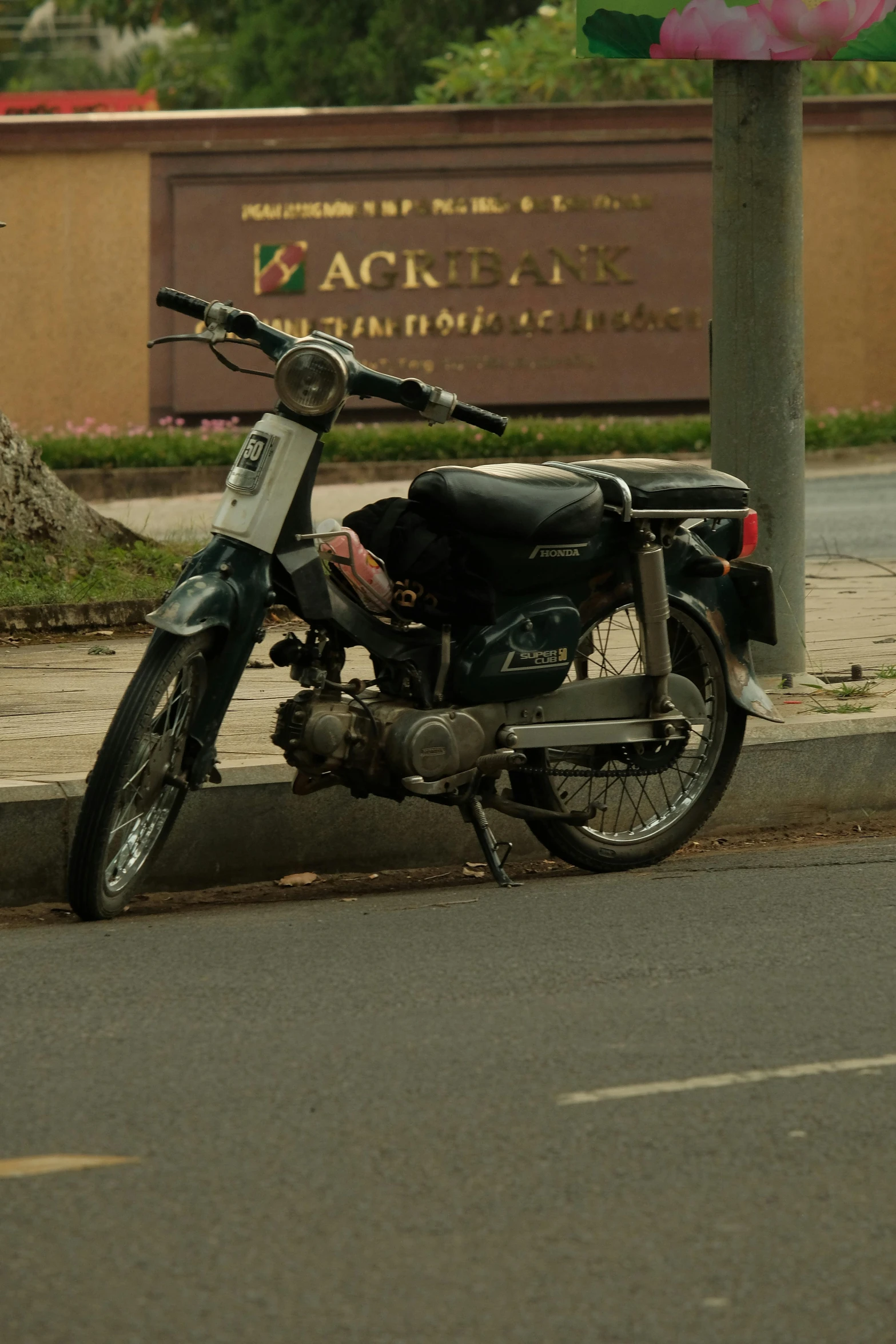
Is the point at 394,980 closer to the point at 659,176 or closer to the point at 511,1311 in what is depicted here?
the point at 511,1311

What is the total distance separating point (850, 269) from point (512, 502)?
60.1 feet

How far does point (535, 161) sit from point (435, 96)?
34.1ft

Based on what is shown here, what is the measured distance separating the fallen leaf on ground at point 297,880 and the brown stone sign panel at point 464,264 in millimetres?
16309

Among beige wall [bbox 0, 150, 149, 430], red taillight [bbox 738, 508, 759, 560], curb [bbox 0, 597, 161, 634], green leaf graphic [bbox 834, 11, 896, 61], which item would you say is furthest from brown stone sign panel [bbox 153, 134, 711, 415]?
red taillight [bbox 738, 508, 759, 560]

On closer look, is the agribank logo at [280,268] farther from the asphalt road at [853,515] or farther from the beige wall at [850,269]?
the asphalt road at [853,515]

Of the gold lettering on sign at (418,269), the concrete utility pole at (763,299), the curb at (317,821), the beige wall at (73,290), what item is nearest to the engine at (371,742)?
the curb at (317,821)

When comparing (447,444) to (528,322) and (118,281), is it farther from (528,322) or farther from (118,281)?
(118,281)

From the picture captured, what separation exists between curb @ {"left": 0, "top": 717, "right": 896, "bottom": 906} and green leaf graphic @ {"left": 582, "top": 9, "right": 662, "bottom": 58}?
7.84ft

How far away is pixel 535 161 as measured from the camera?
22.0m

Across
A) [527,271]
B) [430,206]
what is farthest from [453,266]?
[527,271]

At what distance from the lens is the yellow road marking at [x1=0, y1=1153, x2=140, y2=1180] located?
366 centimetres

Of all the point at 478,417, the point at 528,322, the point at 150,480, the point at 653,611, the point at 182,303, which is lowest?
the point at 653,611

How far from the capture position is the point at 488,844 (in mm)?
5766

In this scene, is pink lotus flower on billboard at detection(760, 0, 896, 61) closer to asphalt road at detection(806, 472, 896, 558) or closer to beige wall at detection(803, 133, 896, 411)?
asphalt road at detection(806, 472, 896, 558)
